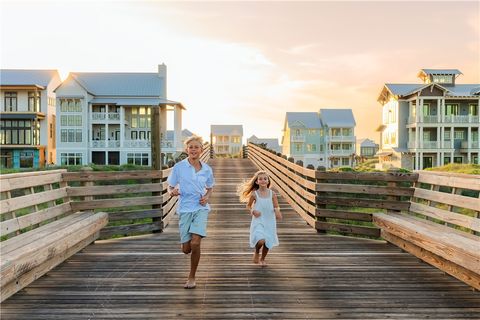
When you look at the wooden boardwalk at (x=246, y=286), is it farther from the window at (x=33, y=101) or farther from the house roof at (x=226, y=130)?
the house roof at (x=226, y=130)

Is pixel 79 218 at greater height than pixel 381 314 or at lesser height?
greater

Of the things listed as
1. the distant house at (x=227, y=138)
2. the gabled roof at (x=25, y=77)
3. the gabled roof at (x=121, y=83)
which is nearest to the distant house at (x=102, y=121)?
the gabled roof at (x=121, y=83)

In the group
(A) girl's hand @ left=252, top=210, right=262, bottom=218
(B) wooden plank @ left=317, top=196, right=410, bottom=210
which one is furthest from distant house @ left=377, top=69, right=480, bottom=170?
(A) girl's hand @ left=252, top=210, right=262, bottom=218

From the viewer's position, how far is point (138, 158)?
1826 inches

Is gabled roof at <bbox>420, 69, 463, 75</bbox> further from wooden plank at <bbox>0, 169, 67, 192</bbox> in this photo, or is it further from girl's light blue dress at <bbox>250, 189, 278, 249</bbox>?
wooden plank at <bbox>0, 169, 67, 192</bbox>

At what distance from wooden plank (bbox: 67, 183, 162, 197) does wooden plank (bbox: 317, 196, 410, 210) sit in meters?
3.36

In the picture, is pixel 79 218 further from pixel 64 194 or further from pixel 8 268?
pixel 8 268

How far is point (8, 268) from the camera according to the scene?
492 centimetres

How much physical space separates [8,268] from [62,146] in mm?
44863

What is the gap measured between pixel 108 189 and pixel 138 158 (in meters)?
38.5

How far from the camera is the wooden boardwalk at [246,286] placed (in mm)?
4766

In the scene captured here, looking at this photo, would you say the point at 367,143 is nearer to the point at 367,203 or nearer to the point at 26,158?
the point at 26,158

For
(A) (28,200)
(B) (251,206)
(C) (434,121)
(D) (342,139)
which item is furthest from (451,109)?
(A) (28,200)

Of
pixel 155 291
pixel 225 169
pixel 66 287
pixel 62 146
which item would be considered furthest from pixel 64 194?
pixel 62 146
